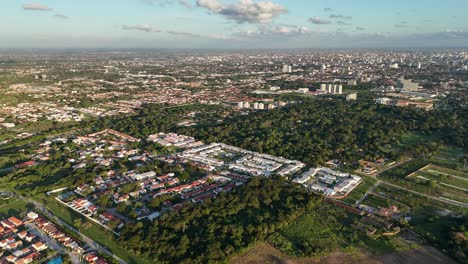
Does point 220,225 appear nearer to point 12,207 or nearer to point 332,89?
point 12,207

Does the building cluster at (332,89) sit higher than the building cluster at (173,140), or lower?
higher

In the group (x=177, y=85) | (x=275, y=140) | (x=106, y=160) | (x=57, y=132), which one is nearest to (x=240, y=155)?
(x=275, y=140)

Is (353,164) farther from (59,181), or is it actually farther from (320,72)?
(320,72)

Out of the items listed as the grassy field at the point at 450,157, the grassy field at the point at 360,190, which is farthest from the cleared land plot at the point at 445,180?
the grassy field at the point at 360,190

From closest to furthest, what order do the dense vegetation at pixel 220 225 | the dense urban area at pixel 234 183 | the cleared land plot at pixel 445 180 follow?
1. the dense vegetation at pixel 220 225
2. the dense urban area at pixel 234 183
3. the cleared land plot at pixel 445 180

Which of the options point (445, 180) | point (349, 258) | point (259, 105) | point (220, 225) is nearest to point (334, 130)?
A: point (445, 180)

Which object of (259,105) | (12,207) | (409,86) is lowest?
(12,207)

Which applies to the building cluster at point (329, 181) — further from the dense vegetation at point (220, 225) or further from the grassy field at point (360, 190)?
the dense vegetation at point (220, 225)
